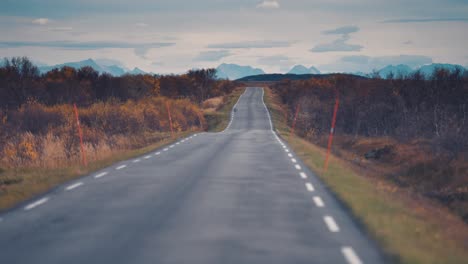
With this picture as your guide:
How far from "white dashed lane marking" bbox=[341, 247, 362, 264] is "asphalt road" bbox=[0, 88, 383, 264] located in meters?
0.01

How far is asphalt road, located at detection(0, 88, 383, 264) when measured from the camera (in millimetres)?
6281

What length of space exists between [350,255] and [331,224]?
5.96 ft

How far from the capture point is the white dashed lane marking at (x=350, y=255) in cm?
604

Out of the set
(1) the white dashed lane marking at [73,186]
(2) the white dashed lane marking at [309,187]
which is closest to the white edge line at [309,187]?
(2) the white dashed lane marking at [309,187]

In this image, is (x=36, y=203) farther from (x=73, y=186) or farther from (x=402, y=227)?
(x=402, y=227)

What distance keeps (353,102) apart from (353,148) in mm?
27552

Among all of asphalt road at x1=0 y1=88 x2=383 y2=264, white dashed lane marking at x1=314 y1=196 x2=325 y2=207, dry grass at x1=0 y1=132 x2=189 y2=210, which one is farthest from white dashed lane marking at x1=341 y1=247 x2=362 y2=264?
dry grass at x1=0 y1=132 x2=189 y2=210

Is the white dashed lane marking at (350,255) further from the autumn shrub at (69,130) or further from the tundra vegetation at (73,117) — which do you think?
the autumn shrub at (69,130)

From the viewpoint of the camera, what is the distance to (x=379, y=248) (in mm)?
6719

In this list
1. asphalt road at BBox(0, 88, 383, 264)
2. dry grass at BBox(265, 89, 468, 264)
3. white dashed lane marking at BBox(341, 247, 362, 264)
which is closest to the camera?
white dashed lane marking at BBox(341, 247, 362, 264)

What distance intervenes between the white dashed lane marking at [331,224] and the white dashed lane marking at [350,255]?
1.05 m

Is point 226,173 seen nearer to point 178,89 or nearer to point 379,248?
point 379,248

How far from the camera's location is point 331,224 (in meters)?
8.13

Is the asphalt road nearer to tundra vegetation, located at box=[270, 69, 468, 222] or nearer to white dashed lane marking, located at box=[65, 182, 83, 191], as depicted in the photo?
white dashed lane marking, located at box=[65, 182, 83, 191]
